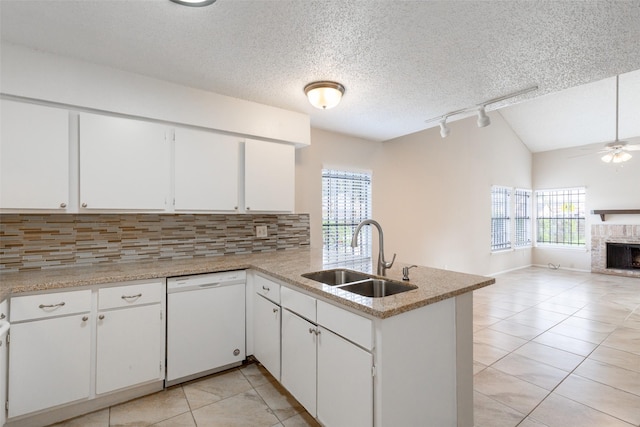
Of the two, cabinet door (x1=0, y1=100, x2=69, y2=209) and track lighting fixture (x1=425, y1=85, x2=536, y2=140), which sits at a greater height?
track lighting fixture (x1=425, y1=85, x2=536, y2=140)

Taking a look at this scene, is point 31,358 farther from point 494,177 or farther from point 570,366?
point 494,177

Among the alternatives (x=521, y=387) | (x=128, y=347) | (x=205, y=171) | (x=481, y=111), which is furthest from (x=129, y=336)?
(x=481, y=111)

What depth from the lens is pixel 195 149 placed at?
2.60 metres

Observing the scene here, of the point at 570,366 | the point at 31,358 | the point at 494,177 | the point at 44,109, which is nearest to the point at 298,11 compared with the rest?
the point at 44,109

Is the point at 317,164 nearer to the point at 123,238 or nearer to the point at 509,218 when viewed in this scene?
the point at 123,238

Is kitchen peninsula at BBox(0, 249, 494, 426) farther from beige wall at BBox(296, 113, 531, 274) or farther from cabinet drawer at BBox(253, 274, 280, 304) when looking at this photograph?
beige wall at BBox(296, 113, 531, 274)

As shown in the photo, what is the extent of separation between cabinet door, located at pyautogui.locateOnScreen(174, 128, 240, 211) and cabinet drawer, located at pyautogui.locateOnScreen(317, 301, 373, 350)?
4.90ft

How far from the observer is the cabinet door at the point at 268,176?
2.88m

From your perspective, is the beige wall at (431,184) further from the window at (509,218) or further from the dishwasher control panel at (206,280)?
the dishwasher control panel at (206,280)

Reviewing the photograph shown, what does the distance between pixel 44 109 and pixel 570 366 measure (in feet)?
15.1

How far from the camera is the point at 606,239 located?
662 centimetres

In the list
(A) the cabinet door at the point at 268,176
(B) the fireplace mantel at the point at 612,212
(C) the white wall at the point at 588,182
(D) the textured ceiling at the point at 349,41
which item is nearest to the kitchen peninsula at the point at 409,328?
(A) the cabinet door at the point at 268,176

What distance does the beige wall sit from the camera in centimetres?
391

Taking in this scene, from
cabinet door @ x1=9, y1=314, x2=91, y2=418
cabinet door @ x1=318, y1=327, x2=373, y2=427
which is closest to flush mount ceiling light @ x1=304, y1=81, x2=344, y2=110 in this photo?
cabinet door @ x1=318, y1=327, x2=373, y2=427
